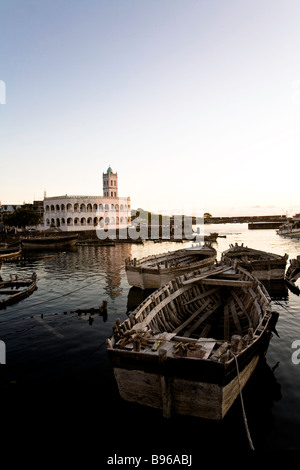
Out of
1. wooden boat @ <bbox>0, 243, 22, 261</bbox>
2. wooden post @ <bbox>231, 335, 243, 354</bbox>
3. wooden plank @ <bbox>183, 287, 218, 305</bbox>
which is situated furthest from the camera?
wooden boat @ <bbox>0, 243, 22, 261</bbox>

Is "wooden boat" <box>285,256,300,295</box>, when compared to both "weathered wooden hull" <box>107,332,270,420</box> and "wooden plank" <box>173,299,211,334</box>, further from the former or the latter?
"weathered wooden hull" <box>107,332,270,420</box>

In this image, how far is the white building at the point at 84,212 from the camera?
115 m

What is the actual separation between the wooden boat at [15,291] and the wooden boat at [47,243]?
167ft

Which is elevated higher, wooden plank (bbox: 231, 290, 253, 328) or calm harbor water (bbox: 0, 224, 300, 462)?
wooden plank (bbox: 231, 290, 253, 328)

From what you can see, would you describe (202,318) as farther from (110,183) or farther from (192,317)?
(110,183)

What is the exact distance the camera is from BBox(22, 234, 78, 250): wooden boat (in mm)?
83312

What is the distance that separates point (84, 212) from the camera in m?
118

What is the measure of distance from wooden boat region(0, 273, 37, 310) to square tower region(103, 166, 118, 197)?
108082mm

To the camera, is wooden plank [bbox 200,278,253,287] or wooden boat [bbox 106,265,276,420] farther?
wooden plank [bbox 200,278,253,287]

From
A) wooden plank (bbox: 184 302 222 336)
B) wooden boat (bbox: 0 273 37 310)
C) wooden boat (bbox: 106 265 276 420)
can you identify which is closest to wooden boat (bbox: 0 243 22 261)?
wooden boat (bbox: 0 273 37 310)

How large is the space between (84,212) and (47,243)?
34.8 metres
